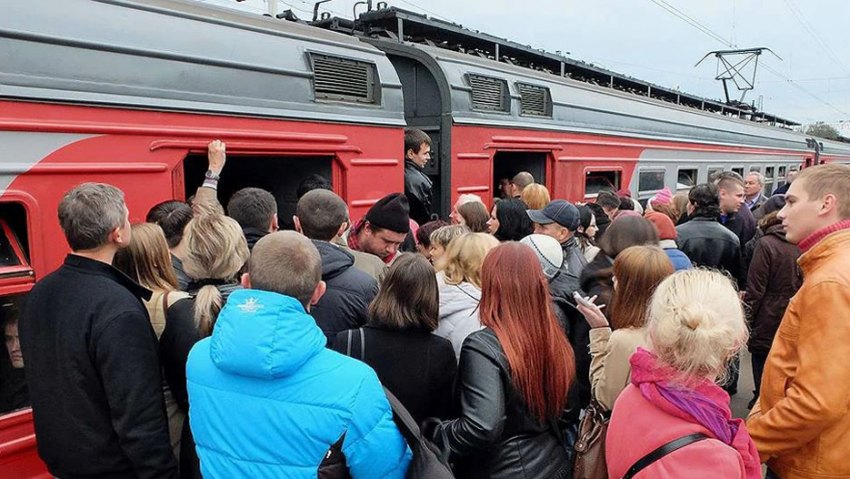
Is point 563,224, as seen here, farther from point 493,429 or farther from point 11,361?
point 11,361

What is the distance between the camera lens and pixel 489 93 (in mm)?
5141

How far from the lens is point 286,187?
4133 millimetres

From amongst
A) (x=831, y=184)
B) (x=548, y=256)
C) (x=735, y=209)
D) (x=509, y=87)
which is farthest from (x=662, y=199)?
(x=831, y=184)

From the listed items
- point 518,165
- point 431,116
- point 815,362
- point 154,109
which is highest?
point 431,116

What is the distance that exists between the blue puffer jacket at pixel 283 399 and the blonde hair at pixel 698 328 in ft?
2.60

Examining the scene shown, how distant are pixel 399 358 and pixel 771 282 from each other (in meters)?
2.90

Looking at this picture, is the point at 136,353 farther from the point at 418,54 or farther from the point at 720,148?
the point at 720,148

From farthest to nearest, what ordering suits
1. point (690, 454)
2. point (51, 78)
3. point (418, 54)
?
point (418, 54) → point (51, 78) → point (690, 454)

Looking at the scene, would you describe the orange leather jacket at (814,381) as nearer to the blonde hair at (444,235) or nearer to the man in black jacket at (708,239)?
the blonde hair at (444,235)

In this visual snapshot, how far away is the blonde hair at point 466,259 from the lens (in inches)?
101

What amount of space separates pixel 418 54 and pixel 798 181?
3.18m

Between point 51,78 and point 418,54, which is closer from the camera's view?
point 51,78

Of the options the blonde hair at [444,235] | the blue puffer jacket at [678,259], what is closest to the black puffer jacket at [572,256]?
the blue puffer jacket at [678,259]

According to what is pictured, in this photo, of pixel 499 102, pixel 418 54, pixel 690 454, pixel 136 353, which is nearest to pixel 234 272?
pixel 136 353
